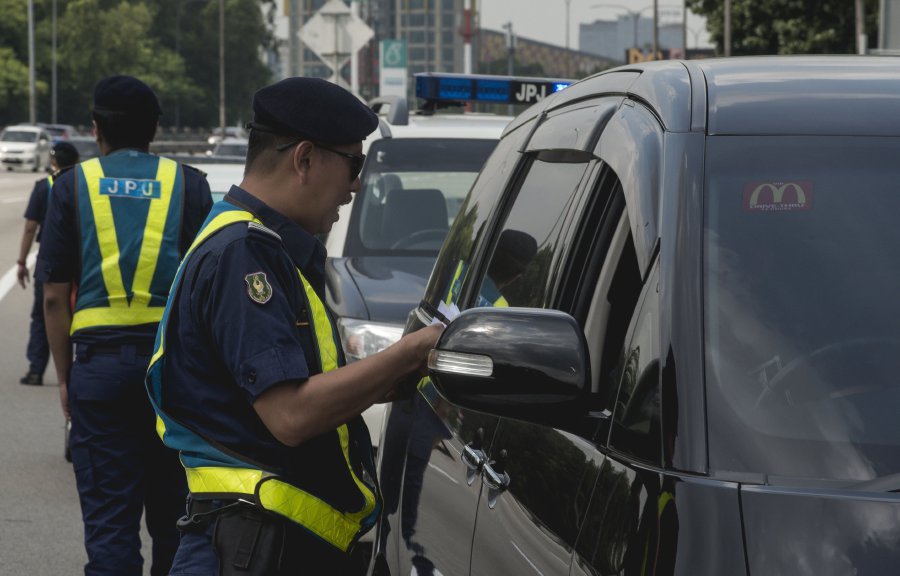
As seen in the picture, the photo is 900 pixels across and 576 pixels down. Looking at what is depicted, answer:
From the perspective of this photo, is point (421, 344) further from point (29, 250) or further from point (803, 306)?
point (29, 250)

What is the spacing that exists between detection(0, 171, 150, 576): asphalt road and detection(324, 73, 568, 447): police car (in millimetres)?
1430

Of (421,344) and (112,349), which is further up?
(421,344)

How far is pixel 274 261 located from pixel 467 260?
826 mm

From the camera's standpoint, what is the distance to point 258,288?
295 cm

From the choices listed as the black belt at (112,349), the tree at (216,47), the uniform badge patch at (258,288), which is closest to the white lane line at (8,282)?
the black belt at (112,349)

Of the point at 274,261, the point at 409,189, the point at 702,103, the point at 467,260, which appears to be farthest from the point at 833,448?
the point at 409,189

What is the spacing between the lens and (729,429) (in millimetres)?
2279

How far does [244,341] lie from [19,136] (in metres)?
57.7

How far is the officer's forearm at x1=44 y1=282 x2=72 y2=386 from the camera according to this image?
5.13 meters

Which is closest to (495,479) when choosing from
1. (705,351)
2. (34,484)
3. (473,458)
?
(473,458)

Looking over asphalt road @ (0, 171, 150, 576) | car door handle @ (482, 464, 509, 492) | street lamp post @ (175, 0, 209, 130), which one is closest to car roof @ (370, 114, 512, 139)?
asphalt road @ (0, 171, 150, 576)

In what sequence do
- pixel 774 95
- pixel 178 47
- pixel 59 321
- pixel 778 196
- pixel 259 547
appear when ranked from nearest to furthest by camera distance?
pixel 778 196, pixel 774 95, pixel 259 547, pixel 59 321, pixel 178 47

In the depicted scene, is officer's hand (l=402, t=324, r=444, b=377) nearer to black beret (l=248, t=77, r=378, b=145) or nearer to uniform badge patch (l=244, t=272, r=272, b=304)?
uniform badge patch (l=244, t=272, r=272, b=304)

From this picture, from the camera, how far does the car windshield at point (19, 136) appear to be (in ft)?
191
